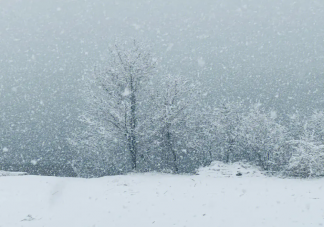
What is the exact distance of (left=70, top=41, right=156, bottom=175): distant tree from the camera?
2186 centimetres

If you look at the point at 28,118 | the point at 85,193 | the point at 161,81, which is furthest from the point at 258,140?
the point at 28,118

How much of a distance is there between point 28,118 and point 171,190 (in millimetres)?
125280

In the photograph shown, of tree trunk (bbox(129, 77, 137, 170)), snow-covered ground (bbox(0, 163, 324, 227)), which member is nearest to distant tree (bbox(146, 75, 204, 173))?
tree trunk (bbox(129, 77, 137, 170))

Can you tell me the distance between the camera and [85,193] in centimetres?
1594

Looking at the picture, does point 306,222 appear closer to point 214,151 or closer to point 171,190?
point 171,190

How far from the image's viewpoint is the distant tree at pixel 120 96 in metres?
21.9

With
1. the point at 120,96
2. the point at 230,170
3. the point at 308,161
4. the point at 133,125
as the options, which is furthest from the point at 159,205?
the point at 230,170

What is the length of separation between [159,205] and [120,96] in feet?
38.8

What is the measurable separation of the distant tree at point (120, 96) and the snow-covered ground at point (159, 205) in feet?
16.6

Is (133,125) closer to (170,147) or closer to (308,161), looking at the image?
(170,147)

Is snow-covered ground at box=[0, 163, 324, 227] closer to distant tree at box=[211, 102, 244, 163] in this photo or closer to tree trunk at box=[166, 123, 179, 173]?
tree trunk at box=[166, 123, 179, 173]

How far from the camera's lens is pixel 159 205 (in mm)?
12609

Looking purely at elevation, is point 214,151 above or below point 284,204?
below

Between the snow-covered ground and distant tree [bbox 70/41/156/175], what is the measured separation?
506 cm
